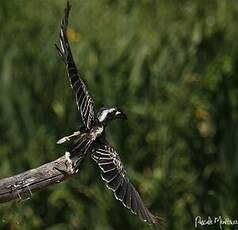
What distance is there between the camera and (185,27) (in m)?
7.51

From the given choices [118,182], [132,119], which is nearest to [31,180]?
[118,182]

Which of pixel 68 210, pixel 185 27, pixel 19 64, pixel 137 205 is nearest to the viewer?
pixel 137 205

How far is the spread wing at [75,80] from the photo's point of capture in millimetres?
3277

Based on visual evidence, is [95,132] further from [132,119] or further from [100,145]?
[132,119]

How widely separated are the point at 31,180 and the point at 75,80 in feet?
1.13

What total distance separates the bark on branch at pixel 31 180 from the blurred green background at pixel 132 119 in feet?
5.82

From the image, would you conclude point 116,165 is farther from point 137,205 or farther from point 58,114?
point 58,114

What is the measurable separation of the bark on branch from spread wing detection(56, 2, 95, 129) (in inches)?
7.0

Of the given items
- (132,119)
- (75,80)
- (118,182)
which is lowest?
(132,119)

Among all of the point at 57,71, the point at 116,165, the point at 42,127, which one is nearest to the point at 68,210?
the point at 42,127

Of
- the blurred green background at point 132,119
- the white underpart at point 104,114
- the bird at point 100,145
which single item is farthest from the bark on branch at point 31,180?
the blurred green background at point 132,119

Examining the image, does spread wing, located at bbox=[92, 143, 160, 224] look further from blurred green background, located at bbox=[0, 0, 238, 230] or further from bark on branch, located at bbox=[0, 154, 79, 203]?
blurred green background, located at bbox=[0, 0, 238, 230]

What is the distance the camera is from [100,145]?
3461 mm

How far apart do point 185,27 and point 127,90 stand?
5.80 ft
